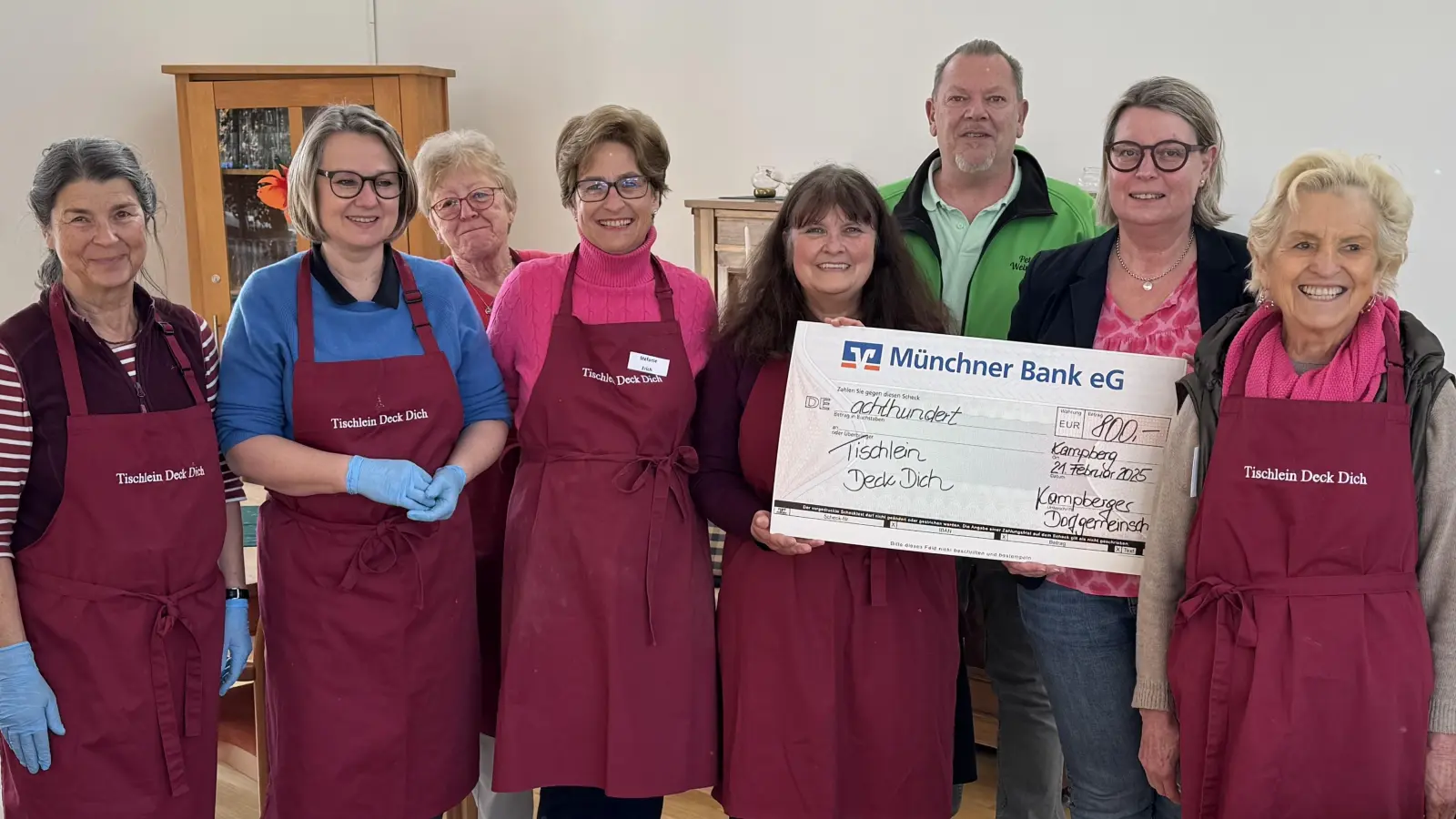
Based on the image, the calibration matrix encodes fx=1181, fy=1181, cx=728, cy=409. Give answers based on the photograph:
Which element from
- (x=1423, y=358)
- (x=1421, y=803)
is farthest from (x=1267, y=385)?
(x=1421, y=803)

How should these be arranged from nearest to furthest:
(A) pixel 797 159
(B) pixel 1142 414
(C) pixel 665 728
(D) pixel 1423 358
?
(D) pixel 1423 358 → (B) pixel 1142 414 → (C) pixel 665 728 → (A) pixel 797 159

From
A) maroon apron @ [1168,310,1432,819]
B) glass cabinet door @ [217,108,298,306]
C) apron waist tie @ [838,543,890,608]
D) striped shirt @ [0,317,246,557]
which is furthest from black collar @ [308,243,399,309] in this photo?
glass cabinet door @ [217,108,298,306]

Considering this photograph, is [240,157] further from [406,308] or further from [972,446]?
[972,446]

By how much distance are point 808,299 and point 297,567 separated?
937 millimetres

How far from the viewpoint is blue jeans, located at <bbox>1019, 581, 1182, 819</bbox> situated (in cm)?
182

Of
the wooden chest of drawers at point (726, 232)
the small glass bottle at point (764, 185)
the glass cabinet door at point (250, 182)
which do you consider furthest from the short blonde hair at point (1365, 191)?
the glass cabinet door at point (250, 182)

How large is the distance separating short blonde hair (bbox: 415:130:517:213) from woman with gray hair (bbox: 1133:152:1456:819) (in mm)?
1555

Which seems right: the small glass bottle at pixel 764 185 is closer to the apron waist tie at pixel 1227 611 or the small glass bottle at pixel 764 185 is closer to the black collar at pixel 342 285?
the black collar at pixel 342 285

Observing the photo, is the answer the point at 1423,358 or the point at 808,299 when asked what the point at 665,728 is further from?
the point at 1423,358

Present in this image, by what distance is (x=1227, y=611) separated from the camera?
160 cm

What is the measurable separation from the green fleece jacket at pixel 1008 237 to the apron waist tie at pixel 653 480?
0.65 meters

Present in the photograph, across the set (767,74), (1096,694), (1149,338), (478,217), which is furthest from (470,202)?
(767,74)

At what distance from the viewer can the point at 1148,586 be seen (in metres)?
1.70

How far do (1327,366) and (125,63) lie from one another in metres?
4.81
